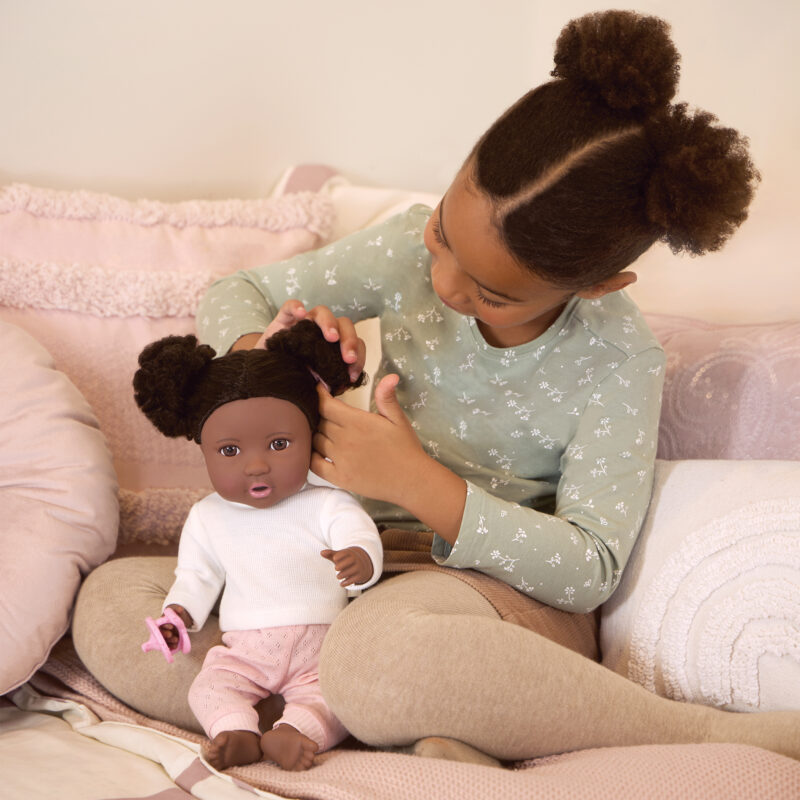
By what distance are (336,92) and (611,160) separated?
866 mm

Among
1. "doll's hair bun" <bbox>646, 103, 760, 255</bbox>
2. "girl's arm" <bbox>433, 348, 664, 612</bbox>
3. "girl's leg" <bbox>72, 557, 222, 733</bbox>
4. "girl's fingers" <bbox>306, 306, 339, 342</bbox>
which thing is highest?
"doll's hair bun" <bbox>646, 103, 760, 255</bbox>

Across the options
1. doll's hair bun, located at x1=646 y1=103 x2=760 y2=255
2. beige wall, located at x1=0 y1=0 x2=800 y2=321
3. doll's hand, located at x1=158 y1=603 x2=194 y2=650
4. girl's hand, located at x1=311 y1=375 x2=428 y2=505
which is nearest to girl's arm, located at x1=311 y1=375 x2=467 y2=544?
girl's hand, located at x1=311 y1=375 x2=428 y2=505

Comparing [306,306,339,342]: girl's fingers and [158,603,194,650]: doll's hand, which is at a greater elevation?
[306,306,339,342]: girl's fingers

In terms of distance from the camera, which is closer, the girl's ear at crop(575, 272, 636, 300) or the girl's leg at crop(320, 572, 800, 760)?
the girl's leg at crop(320, 572, 800, 760)

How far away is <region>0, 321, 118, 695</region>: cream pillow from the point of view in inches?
36.0

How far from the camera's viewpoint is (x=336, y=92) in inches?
57.9

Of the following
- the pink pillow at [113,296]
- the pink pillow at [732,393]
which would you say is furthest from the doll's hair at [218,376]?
the pink pillow at [732,393]

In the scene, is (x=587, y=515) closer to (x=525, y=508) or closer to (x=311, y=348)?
(x=525, y=508)

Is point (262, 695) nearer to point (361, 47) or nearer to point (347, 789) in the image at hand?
point (347, 789)

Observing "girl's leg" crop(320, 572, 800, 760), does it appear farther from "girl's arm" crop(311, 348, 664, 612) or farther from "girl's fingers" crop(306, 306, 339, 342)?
"girl's fingers" crop(306, 306, 339, 342)

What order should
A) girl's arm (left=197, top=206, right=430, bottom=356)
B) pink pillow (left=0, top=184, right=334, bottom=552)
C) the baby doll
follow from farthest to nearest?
pink pillow (left=0, top=184, right=334, bottom=552) → girl's arm (left=197, top=206, right=430, bottom=356) → the baby doll

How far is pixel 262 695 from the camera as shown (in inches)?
32.9

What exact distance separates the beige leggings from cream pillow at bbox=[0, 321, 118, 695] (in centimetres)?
38

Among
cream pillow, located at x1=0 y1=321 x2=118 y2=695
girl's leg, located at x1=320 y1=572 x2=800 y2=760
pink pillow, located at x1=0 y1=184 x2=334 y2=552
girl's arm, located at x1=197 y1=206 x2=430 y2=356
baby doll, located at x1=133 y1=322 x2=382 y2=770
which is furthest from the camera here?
pink pillow, located at x1=0 y1=184 x2=334 y2=552
